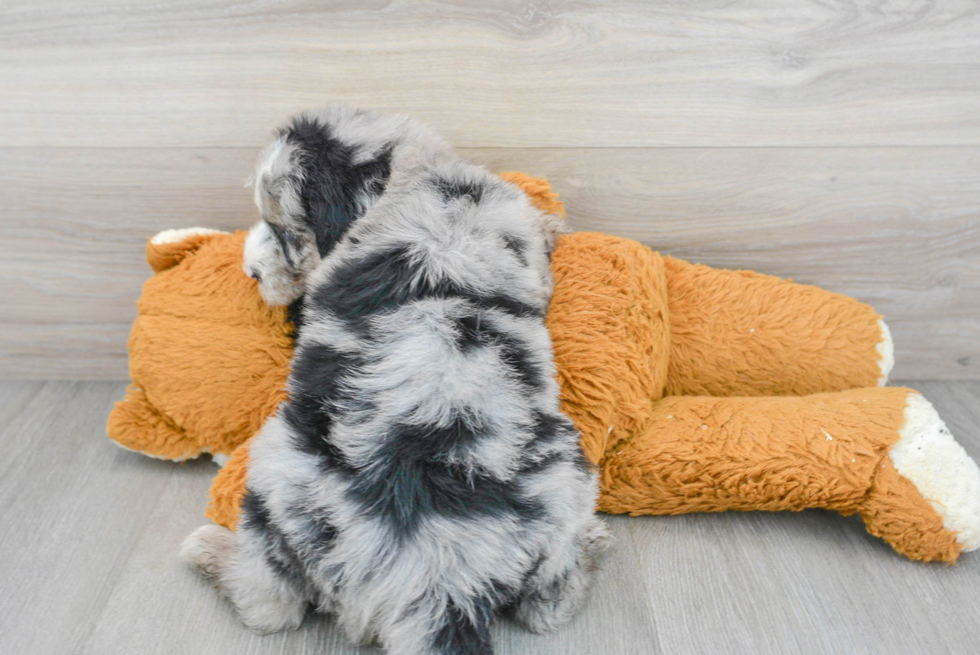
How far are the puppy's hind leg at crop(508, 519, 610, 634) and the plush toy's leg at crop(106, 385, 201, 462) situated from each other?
0.91 m

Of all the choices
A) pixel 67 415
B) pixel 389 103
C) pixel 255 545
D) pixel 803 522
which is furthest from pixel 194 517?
pixel 803 522

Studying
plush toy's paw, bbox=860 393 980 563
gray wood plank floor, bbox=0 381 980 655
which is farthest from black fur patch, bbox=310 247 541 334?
plush toy's paw, bbox=860 393 980 563

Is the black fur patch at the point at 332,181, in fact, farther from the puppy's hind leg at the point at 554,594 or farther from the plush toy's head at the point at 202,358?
the puppy's hind leg at the point at 554,594

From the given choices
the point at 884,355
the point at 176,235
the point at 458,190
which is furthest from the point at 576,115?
the point at 176,235

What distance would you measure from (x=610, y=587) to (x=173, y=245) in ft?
4.34

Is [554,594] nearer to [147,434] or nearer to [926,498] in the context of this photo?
[926,498]

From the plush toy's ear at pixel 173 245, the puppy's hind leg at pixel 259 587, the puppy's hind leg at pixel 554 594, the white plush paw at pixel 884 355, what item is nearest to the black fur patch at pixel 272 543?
the puppy's hind leg at pixel 259 587

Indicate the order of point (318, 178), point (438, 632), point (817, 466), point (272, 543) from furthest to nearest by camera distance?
point (817, 466), point (318, 178), point (272, 543), point (438, 632)

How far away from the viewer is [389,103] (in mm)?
1820

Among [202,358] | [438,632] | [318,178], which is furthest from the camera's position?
[202,358]

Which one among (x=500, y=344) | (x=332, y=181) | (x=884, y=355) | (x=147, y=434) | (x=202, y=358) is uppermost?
(x=332, y=181)

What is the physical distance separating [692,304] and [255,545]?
114 cm

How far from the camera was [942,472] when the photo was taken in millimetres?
1462

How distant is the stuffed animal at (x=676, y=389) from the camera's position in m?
1.50
